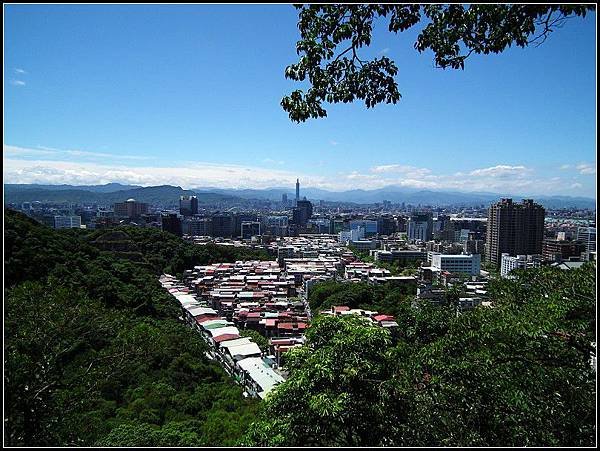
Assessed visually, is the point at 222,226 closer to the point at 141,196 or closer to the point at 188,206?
the point at 188,206

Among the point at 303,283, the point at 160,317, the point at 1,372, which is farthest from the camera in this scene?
the point at 303,283

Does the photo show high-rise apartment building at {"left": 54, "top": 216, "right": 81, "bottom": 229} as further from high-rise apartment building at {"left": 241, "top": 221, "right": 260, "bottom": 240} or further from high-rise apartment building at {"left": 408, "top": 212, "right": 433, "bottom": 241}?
high-rise apartment building at {"left": 408, "top": 212, "right": 433, "bottom": 241}

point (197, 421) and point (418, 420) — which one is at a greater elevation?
point (418, 420)

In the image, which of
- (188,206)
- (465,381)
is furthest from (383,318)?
(188,206)

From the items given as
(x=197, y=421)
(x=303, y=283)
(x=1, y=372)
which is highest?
(x=1, y=372)

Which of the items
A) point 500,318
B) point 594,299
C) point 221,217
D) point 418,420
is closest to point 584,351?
point 594,299

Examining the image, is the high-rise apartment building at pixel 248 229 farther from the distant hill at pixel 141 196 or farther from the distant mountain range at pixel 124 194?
the distant hill at pixel 141 196

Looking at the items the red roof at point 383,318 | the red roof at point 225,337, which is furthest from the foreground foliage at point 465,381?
the red roof at point 225,337

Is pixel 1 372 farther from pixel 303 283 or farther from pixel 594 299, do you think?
pixel 303 283
